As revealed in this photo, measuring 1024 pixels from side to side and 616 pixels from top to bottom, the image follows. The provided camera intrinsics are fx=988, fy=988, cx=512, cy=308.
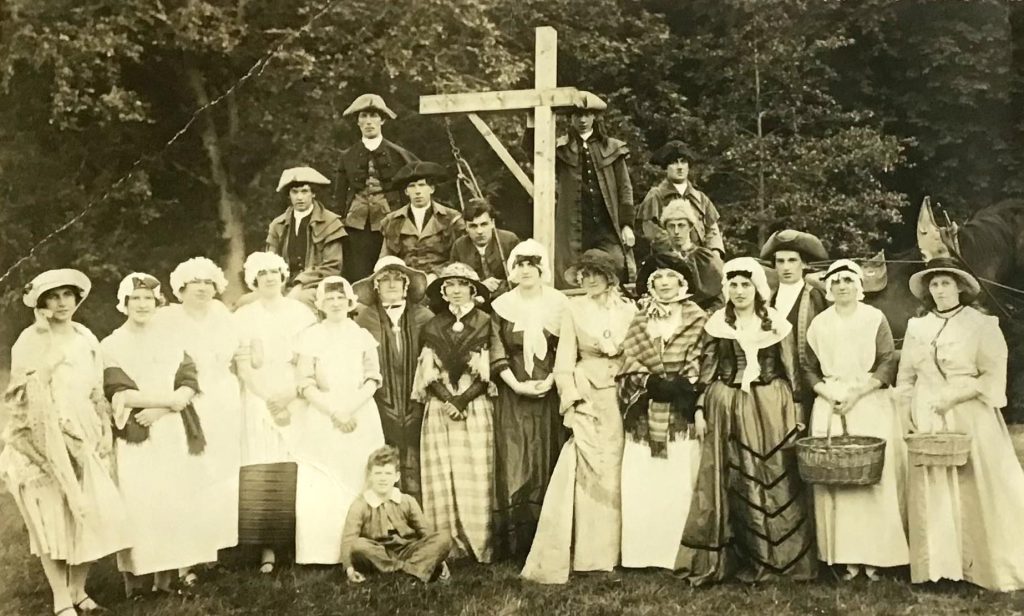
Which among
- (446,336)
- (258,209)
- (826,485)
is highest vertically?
(258,209)

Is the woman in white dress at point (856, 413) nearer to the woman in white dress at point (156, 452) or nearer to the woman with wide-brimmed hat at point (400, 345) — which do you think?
the woman with wide-brimmed hat at point (400, 345)

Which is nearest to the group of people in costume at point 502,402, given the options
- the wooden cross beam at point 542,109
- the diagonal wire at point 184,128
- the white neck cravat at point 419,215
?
→ the white neck cravat at point 419,215

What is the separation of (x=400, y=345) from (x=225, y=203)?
1.19 metres

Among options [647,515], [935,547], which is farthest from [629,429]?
[935,547]

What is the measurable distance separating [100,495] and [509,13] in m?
3.09

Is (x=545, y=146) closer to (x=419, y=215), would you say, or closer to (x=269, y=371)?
(x=419, y=215)

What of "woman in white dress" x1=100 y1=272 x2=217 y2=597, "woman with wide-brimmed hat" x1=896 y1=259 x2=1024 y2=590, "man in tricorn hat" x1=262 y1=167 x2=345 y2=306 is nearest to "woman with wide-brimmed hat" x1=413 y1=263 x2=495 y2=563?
"man in tricorn hat" x1=262 y1=167 x2=345 y2=306

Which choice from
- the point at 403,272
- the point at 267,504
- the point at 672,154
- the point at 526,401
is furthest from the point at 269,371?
the point at 672,154

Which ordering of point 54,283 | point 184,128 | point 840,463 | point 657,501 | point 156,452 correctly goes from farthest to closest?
point 184,128 → point 54,283 → point 156,452 → point 657,501 → point 840,463

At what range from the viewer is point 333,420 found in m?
4.83

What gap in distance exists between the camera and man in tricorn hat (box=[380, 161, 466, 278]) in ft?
16.2

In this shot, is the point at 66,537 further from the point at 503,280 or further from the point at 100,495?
the point at 503,280

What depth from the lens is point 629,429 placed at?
4.65m

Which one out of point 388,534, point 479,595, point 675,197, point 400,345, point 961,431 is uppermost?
point 675,197
